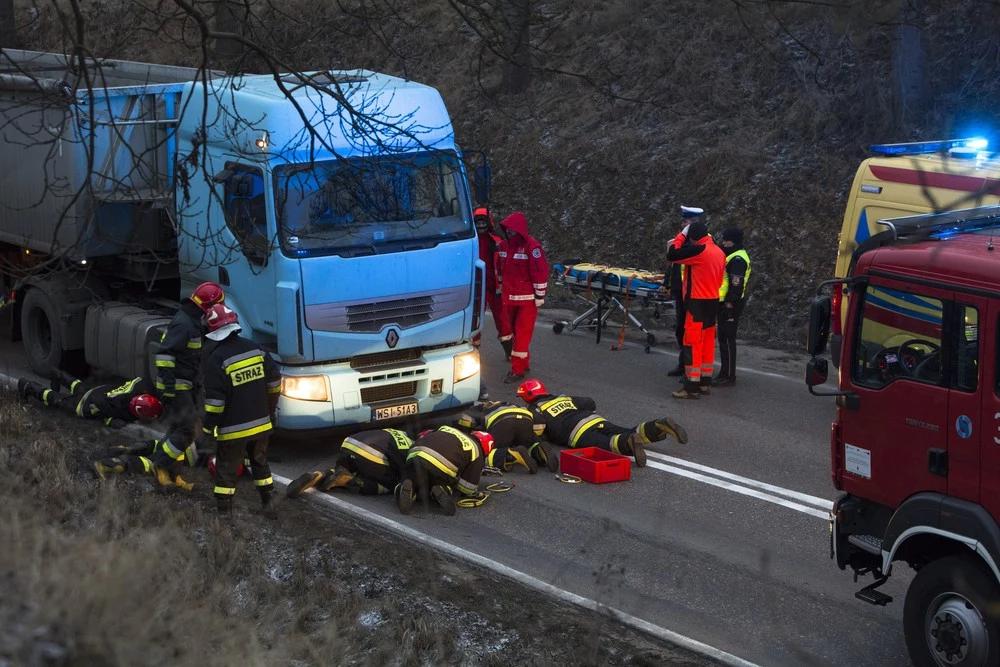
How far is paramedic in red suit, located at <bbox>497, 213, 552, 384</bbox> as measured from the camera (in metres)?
12.0

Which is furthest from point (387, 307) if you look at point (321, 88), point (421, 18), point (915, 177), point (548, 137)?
point (421, 18)

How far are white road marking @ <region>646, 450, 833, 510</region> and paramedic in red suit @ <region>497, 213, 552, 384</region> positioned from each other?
8.67 feet

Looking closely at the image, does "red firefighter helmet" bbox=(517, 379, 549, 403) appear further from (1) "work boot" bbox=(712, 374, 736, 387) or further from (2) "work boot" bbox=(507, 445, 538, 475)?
(1) "work boot" bbox=(712, 374, 736, 387)

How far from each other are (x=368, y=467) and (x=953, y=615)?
4.46 m

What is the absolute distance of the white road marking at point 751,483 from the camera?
8719 mm

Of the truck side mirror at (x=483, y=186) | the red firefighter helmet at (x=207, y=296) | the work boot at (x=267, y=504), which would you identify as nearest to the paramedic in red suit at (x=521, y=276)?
Answer: the truck side mirror at (x=483, y=186)

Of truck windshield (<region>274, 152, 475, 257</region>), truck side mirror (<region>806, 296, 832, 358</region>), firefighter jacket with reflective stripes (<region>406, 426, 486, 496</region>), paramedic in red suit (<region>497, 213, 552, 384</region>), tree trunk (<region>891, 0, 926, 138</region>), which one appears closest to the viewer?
truck side mirror (<region>806, 296, 832, 358</region>)

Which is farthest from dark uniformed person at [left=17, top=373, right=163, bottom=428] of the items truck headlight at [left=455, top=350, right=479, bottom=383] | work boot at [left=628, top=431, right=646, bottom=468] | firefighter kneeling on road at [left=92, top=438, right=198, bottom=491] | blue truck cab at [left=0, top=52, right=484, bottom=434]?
work boot at [left=628, top=431, right=646, bottom=468]

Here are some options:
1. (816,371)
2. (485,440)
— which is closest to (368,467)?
(485,440)

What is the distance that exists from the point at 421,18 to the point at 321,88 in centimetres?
2173

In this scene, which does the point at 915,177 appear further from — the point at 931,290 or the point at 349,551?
the point at 349,551

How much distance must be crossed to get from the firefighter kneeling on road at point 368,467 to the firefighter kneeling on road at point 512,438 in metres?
0.70

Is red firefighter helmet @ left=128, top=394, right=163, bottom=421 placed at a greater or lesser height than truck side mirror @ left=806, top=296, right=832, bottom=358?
lesser

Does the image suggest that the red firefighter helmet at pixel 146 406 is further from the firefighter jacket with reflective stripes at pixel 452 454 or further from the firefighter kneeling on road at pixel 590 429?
the firefighter kneeling on road at pixel 590 429
